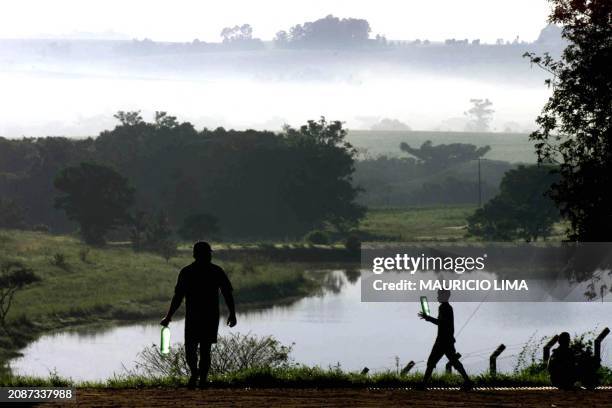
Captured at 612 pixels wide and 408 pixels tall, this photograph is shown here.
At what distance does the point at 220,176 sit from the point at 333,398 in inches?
5348

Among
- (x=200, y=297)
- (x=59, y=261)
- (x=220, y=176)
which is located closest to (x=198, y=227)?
(x=59, y=261)

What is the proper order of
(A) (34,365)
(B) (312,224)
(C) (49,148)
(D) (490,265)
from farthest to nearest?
(C) (49,148) → (B) (312,224) → (D) (490,265) → (A) (34,365)

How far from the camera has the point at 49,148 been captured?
529 ft

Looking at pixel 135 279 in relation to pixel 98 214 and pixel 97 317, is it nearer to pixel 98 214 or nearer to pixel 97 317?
pixel 97 317

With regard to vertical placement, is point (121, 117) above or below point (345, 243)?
above

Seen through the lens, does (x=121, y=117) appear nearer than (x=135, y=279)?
No

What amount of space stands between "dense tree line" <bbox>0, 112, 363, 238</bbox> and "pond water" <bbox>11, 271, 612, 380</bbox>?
171 ft

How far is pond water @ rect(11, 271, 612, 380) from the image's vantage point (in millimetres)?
60763

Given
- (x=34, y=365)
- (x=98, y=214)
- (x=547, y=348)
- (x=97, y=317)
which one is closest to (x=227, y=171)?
(x=98, y=214)

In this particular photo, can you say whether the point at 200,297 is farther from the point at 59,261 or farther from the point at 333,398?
the point at 59,261

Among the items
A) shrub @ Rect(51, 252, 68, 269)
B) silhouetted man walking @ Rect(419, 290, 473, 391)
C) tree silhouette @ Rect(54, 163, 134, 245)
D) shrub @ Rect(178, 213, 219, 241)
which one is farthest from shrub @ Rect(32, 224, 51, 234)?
silhouetted man walking @ Rect(419, 290, 473, 391)

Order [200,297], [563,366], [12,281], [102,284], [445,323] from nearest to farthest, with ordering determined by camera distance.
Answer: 1. [200,297]
2. [445,323]
3. [563,366]
4. [12,281]
5. [102,284]

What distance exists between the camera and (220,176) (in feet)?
511

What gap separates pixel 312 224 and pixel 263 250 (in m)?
21.8
